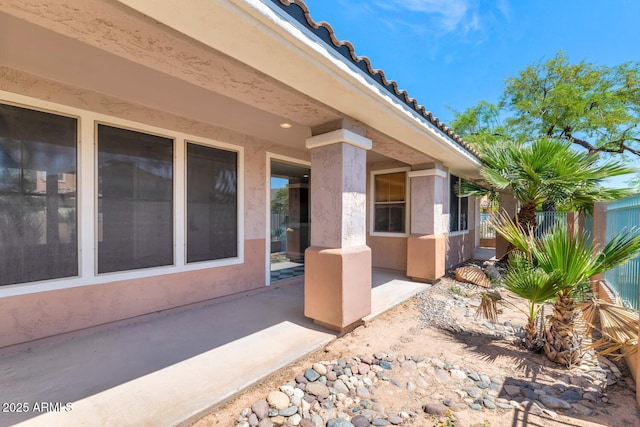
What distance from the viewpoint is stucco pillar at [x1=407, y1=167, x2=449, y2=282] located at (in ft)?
20.5

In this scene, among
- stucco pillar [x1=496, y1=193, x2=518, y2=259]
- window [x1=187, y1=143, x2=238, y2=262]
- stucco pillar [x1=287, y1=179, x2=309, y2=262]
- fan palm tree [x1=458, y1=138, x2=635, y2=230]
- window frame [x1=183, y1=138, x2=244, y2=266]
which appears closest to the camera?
window frame [x1=183, y1=138, x2=244, y2=266]

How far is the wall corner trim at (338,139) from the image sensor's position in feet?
11.7

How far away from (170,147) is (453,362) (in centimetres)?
506

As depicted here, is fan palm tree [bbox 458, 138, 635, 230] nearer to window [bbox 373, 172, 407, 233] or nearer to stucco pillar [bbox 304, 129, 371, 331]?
window [bbox 373, 172, 407, 233]

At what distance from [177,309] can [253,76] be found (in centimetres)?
367

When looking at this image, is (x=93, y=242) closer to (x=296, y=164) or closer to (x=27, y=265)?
Result: (x=27, y=265)

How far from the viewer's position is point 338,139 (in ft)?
11.8

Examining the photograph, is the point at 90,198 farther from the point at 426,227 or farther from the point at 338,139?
the point at 426,227

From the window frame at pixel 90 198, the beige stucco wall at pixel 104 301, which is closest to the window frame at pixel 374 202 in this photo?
the beige stucco wall at pixel 104 301

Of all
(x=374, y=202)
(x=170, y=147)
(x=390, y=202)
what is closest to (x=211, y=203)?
(x=170, y=147)

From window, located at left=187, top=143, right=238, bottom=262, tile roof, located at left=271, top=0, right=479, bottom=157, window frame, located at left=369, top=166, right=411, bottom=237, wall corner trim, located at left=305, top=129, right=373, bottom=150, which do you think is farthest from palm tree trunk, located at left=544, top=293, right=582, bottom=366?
window, located at left=187, top=143, right=238, bottom=262

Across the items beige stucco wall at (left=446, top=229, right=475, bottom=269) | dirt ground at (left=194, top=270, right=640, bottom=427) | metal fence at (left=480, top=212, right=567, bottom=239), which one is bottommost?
dirt ground at (left=194, top=270, right=640, bottom=427)

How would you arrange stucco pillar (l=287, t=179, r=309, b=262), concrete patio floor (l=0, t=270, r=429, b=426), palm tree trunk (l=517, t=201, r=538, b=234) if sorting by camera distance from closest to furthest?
concrete patio floor (l=0, t=270, r=429, b=426) → stucco pillar (l=287, t=179, r=309, b=262) → palm tree trunk (l=517, t=201, r=538, b=234)

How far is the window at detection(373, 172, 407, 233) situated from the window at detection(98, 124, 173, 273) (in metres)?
5.58
